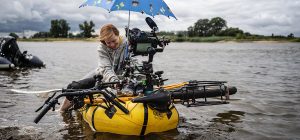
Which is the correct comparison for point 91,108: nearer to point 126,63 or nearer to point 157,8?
point 126,63

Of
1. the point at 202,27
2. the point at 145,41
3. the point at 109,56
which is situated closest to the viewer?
the point at 145,41

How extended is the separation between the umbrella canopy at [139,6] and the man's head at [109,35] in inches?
15.1

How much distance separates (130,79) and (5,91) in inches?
283

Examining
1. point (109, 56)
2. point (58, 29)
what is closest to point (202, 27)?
point (58, 29)

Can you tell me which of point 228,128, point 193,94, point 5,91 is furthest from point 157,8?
point 5,91

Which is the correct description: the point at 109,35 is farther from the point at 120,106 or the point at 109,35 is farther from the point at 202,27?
the point at 202,27

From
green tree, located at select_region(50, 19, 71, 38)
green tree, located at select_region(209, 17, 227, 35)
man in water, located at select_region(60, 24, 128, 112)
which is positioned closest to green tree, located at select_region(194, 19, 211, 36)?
green tree, located at select_region(209, 17, 227, 35)

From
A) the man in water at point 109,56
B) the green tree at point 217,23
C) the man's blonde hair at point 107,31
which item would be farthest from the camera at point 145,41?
the green tree at point 217,23

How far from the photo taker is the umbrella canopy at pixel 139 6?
6.35 meters

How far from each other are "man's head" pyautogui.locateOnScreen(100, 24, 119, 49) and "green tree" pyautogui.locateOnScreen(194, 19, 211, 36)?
134139 millimetres

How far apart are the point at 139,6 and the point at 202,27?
477ft

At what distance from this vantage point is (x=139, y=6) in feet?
21.3

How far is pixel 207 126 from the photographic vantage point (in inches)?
285

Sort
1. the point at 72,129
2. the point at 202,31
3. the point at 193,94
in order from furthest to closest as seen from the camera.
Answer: the point at 202,31 → the point at 72,129 → the point at 193,94
